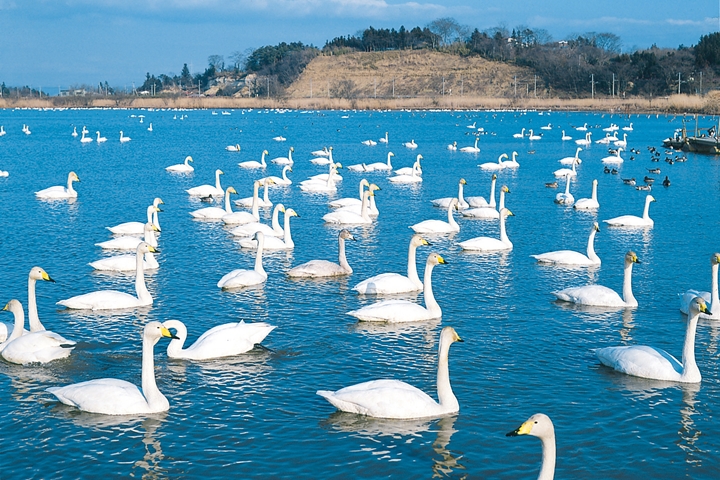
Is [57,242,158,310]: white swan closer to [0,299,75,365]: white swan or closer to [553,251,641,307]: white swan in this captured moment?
[0,299,75,365]: white swan

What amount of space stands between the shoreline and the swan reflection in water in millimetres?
84155

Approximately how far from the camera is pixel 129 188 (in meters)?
34.4

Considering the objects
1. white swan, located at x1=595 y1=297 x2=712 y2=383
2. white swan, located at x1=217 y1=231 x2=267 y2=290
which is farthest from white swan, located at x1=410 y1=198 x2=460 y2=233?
white swan, located at x1=595 y1=297 x2=712 y2=383

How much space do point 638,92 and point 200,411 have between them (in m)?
129

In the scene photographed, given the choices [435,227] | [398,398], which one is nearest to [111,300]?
[398,398]

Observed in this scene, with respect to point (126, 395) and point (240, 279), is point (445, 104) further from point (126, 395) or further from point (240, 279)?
point (126, 395)

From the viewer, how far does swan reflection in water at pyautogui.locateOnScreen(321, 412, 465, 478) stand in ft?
30.5

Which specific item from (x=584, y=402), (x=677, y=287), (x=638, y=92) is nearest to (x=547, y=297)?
(x=677, y=287)

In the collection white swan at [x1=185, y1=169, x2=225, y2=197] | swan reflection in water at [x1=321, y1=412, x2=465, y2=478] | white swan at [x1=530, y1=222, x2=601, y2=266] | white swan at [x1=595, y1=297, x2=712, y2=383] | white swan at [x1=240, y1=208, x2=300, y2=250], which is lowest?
swan reflection in water at [x1=321, y1=412, x2=465, y2=478]

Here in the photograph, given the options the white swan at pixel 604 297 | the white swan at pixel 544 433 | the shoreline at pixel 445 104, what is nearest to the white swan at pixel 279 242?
the white swan at pixel 604 297

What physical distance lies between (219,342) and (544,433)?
240 inches

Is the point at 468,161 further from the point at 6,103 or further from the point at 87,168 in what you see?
the point at 6,103

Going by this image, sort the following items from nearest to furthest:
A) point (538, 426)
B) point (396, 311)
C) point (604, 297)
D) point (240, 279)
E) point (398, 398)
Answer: point (538, 426), point (398, 398), point (396, 311), point (604, 297), point (240, 279)

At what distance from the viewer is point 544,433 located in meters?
7.43
